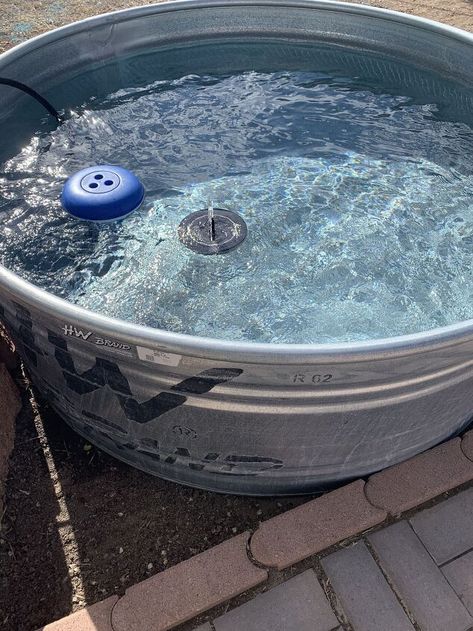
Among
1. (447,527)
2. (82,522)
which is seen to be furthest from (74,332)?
(447,527)

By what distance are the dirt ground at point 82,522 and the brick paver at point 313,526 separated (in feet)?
0.28

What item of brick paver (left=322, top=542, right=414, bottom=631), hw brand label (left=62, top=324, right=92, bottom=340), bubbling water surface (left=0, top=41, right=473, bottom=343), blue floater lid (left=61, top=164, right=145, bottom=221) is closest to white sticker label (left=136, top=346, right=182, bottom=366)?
hw brand label (left=62, top=324, right=92, bottom=340)

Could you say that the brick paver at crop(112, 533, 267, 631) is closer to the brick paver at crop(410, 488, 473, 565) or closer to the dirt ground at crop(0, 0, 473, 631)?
the dirt ground at crop(0, 0, 473, 631)

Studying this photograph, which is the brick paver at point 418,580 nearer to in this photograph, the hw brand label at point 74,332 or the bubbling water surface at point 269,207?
the bubbling water surface at point 269,207

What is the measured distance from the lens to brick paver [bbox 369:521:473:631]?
1681 millimetres

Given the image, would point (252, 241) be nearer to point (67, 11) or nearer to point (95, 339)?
point (95, 339)

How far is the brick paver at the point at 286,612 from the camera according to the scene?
1.65 m

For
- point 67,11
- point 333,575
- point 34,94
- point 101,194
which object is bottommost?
point 333,575

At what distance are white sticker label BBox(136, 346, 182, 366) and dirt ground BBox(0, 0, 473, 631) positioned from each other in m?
0.86

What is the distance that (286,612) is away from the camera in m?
1.67

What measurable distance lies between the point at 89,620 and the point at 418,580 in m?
1.06

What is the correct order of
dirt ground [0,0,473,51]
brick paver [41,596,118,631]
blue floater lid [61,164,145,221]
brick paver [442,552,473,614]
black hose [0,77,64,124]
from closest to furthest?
brick paver [41,596,118,631]
brick paver [442,552,473,614]
blue floater lid [61,164,145,221]
black hose [0,77,64,124]
dirt ground [0,0,473,51]

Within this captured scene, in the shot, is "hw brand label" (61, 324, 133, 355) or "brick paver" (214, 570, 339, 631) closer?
"hw brand label" (61, 324, 133, 355)

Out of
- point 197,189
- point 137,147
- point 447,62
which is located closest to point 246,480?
point 197,189
